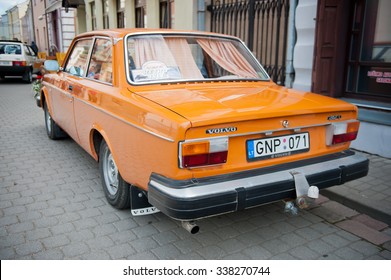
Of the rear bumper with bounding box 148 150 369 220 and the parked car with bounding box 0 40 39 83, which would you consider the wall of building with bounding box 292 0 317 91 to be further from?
the parked car with bounding box 0 40 39 83

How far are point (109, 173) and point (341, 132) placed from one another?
225cm

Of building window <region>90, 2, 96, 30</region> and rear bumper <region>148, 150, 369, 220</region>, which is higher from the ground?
building window <region>90, 2, 96, 30</region>

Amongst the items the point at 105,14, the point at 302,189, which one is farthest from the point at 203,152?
the point at 105,14

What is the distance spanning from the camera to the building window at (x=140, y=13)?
1297 cm

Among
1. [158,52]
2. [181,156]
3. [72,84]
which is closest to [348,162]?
[181,156]

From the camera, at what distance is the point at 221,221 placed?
11.5 feet

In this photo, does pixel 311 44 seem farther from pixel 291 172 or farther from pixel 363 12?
pixel 291 172

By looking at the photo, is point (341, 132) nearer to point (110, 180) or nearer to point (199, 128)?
point (199, 128)

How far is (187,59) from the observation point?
3.66 metres

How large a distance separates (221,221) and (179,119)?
4.67 feet

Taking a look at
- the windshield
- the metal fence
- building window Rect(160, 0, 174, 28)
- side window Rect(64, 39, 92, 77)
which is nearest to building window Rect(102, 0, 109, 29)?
building window Rect(160, 0, 174, 28)

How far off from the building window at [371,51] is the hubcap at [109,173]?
14.4 ft

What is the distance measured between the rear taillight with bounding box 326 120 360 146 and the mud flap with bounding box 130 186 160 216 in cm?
162

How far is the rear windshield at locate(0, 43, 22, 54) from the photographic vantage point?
1596cm
